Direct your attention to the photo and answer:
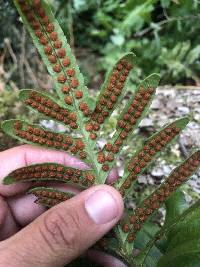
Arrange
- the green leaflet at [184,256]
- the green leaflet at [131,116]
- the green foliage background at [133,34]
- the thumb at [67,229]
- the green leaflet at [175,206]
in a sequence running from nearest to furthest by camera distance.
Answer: the green leaflet at [184,256] → the thumb at [67,229] → the green leaflet at [131,116] → the green leaflet at [175,206] → the green foliage background at [133,34]

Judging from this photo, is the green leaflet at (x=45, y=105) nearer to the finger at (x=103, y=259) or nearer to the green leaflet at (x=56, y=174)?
the green leaflet at (x=56, y=174)

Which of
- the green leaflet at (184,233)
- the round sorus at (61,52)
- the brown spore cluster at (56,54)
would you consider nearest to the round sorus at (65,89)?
the brown spore cluster at (56,54)

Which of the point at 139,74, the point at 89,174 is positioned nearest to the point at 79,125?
the point at 89,174

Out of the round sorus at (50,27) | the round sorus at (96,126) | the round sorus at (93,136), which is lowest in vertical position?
the round sorus at (93,136)

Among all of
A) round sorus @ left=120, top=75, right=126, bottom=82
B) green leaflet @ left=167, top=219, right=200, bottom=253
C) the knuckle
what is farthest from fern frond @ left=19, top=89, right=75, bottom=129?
green leaflet @ left=167, top=219, right=200, bottom=253

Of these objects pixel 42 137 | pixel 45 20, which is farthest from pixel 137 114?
pixel 45 20

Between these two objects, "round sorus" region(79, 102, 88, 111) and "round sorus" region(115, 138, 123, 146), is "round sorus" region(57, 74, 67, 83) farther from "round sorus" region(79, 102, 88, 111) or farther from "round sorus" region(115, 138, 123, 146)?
"round sorus" region(115, 138, 123, 146)
